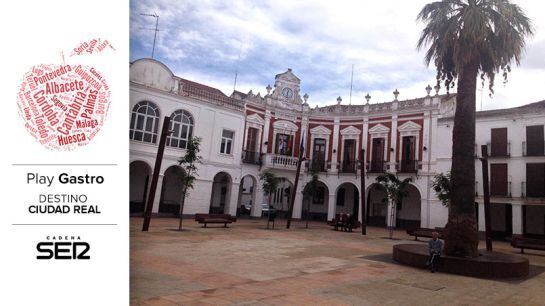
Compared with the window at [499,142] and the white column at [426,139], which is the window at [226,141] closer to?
the white column at [426,139]

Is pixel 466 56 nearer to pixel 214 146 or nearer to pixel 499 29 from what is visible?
pixel 499 29

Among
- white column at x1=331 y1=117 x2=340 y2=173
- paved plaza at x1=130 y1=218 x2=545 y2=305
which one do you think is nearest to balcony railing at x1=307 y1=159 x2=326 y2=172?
white column at x1=331 y1=117 x2=340 y2=173

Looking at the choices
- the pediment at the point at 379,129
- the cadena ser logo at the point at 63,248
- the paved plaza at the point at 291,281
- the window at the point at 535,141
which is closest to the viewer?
the cadena ser logo at the point at 63,248

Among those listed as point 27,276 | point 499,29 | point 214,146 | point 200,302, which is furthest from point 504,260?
point 214,146

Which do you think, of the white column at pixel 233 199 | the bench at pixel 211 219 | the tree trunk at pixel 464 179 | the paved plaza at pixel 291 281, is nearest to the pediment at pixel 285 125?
the white column at pixel 233 199

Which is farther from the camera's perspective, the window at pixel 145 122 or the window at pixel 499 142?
the window at pixel 499 142

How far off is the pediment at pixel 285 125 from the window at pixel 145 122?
33.3 ft

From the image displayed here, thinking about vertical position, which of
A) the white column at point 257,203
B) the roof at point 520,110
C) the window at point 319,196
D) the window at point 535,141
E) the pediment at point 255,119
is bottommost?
the white column at point 257,203

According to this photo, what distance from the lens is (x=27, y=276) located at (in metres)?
4.32

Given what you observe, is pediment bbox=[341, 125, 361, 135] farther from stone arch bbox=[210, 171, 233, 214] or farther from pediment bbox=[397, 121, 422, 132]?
stone arch bbox=[210, 171, 233, 214]

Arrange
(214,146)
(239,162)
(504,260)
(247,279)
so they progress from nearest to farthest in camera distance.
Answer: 1. (247,279)
2. (504,260)
3. (214,146)
4. (239,162)

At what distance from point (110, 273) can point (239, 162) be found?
23.4 metres

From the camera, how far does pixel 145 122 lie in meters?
22.6

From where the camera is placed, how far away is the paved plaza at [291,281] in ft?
21.2
